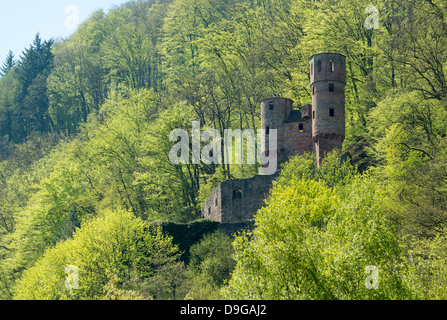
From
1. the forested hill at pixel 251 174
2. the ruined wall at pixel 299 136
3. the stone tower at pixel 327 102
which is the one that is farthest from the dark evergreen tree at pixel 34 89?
the stone tower at pixel 327 102

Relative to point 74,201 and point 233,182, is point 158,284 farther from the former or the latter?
point 74,201

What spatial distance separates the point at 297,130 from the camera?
4322 centimetres

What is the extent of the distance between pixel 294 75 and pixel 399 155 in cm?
1452

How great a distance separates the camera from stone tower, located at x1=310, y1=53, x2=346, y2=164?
41.1 m

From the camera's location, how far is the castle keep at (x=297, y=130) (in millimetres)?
40594

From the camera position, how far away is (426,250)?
85.1ft

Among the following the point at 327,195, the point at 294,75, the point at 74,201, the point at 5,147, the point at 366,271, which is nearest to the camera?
the point at 366,271

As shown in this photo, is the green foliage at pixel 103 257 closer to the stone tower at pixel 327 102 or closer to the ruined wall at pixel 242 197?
the ruined wall at pixel 242 197

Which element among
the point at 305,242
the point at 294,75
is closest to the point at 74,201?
the point at 294,75

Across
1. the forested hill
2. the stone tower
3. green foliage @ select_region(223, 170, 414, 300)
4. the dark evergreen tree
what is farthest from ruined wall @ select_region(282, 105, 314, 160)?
the dark evergreen tree

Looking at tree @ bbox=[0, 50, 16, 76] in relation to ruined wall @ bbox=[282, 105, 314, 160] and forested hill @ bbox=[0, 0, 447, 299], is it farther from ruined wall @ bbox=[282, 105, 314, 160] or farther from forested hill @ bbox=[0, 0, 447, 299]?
ruined wall @ bbox=[282, 105, 314, 160]

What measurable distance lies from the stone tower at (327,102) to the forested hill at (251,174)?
4.69 ft

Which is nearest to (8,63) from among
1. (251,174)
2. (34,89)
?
(34,89)

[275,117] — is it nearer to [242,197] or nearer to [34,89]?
[242,197]
